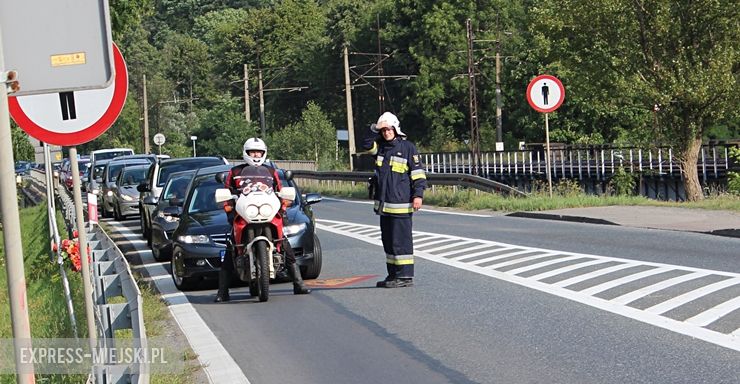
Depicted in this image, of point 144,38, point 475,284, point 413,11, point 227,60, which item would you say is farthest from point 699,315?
point 144,38

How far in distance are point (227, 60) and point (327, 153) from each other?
4926 cm

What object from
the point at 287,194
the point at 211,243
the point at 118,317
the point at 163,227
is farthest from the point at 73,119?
the point at 163,227

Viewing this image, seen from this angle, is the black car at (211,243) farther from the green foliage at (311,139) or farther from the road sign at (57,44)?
the green foliage at (311,139)

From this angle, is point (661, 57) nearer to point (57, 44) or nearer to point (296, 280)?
point (296, 280)

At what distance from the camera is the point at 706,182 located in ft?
128

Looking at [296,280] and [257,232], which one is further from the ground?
[257,232]

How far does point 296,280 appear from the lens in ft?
42.7

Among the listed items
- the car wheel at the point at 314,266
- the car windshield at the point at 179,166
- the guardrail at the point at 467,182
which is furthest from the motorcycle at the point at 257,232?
the guardrail at the point at 467,182

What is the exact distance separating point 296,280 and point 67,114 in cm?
605

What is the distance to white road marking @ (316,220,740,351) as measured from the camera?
9.77m

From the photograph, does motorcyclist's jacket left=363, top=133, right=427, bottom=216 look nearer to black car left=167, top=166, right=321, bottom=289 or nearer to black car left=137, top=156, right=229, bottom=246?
black car left=167, top=166, right=321, bottom=289

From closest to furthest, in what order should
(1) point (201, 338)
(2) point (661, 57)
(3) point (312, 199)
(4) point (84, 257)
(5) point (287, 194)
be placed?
(4) point (84, 257) → (1) point (201, 338) → (5) point (287, 194) → (3) point (312, 199) → (2) point (661, 57)

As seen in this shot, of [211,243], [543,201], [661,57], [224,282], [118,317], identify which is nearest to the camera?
[118,317]

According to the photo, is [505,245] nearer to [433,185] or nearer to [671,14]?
[671,14]
